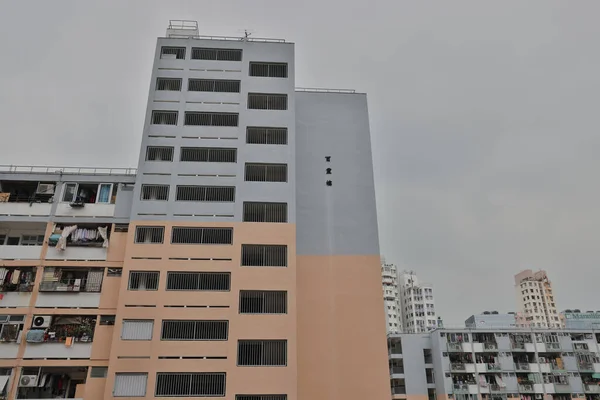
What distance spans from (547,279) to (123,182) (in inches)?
4782

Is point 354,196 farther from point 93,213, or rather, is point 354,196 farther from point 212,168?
point 93,213

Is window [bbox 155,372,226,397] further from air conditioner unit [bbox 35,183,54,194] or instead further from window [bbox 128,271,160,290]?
air conditioner unit [bbox 35,183,54,194]

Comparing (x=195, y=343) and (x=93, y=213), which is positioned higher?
(x=93, y=213)

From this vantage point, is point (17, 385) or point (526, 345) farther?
point (526, 345)

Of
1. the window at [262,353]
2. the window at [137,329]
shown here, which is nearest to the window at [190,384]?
the window at [262,353]

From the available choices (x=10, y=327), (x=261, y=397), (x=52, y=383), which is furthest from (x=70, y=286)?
(x=261, y=397)

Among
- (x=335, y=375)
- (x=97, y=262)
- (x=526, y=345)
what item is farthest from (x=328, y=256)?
(x=526, y=345)

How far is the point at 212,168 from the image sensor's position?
2756cm

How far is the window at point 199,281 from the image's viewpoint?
2464 centimetres

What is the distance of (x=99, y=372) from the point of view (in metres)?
23.9

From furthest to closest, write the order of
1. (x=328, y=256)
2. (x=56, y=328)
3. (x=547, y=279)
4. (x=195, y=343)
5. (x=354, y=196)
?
1. (x=547, y=279)
2. (x=354, y=196)
3. (x=328, y=256)
4. (x=56, y=328)
5. (x=195, y=343)

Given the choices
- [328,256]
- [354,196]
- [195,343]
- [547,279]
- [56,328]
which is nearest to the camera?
[195,343]

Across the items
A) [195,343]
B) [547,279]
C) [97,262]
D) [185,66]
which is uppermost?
[547,279]

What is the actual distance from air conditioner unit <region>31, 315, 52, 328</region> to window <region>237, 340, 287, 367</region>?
36.0 feet
